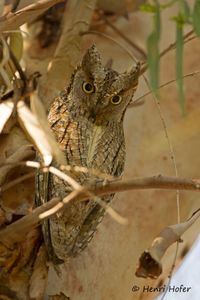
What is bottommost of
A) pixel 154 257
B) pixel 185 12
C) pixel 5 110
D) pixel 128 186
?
pixel 154 257

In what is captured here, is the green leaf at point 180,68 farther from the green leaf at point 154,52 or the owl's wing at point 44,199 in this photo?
the owl's wing at point 44,199

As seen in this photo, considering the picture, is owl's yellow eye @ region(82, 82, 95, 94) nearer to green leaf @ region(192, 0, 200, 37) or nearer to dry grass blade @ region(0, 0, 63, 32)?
dry grass blade @ region(0, 0, 63, 32)

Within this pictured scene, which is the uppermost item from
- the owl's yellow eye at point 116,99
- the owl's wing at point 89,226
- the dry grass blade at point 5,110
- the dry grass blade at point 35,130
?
the owl's yellow eye at point 116,99

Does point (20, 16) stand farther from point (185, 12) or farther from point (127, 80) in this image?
point (185, 12)

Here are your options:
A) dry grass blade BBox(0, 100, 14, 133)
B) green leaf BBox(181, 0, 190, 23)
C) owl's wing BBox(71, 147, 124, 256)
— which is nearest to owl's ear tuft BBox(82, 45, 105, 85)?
owl's wing BBox(71, 147, 124, 256)

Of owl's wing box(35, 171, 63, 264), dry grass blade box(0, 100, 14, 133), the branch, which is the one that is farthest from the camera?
owl's wing box(35, 171, 63, 264)

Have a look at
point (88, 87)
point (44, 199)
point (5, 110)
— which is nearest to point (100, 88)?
point (88, 87)

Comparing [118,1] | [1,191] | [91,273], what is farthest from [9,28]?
[118,1]

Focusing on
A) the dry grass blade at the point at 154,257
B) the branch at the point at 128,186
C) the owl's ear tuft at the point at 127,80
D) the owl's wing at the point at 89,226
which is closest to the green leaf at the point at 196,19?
the branch at the point at 128,186
